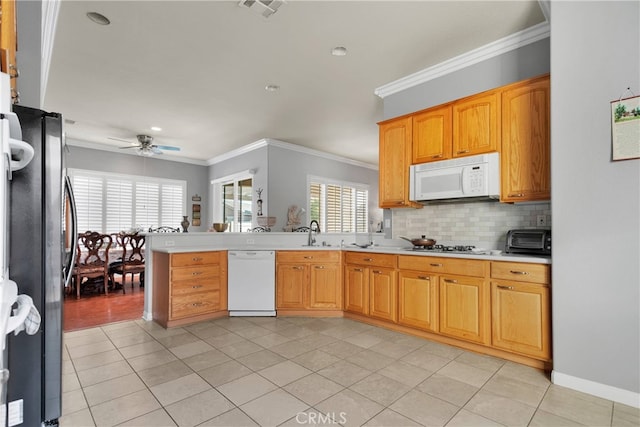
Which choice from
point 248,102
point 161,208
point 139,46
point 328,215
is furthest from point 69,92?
point 328,215

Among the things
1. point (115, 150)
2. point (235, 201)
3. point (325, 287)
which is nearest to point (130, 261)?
point (235, 201)

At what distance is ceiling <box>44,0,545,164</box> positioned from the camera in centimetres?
271

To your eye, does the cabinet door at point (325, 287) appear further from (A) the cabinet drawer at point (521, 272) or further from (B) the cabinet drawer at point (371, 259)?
(A) the cabinet drawer at point (521, 272)

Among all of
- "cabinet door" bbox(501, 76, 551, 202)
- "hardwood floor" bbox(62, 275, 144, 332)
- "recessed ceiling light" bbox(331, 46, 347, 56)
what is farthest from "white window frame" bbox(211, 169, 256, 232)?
"cabinet door" bbox(501, 76, 551, 202)

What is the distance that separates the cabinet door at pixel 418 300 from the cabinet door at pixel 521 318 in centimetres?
53

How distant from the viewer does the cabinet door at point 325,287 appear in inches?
157

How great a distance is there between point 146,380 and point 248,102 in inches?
141

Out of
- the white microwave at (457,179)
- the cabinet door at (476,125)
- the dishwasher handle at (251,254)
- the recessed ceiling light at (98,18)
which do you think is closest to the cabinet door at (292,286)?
the dishwasher handle at (251,254)

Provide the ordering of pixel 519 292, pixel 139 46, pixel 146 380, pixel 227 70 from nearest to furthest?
pixel 146 380
pixel 519 292
pixel 139 46
pixel 227 70

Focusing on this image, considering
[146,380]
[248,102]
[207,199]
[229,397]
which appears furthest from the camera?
[207,199]

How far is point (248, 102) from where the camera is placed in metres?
4.64

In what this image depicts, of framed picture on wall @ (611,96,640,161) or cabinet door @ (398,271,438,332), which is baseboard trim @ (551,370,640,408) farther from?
framed picture on wall @ (611,96,640,161)

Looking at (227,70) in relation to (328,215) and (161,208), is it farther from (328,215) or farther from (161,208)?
(161,208)

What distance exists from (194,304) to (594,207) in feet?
12.4
